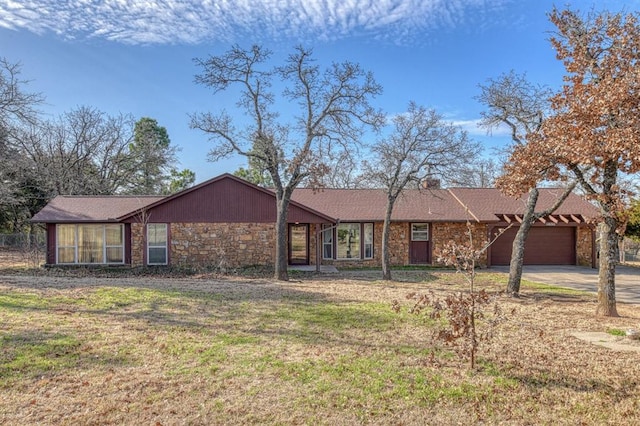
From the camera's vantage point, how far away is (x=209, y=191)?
58.8ft

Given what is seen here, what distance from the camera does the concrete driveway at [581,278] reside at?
43.0 feet

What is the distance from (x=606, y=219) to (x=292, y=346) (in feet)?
23.8

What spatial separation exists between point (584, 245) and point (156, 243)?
20.9 m

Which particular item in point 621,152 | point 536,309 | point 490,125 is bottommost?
point 536,309

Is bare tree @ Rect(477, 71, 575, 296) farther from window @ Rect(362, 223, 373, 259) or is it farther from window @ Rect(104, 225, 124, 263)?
window @ Rect(104, 225, 124, 263)

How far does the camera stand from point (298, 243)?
64.7 feet

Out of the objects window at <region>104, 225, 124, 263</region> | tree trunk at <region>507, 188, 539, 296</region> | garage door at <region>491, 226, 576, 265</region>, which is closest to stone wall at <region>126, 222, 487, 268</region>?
window at <region>104, 225, 124, 263</region>

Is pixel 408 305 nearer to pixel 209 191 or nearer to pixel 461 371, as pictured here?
pixel 461 371

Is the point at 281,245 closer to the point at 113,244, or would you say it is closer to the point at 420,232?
the point at 420,232

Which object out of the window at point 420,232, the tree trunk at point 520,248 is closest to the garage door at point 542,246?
the window at point 420,232

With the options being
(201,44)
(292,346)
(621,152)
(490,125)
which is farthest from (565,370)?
(201,44)

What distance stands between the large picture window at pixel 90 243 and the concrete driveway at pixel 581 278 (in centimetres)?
1747

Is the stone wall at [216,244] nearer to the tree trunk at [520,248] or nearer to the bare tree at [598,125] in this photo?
the tree trunk at [520,248]

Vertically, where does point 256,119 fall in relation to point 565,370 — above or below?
above
